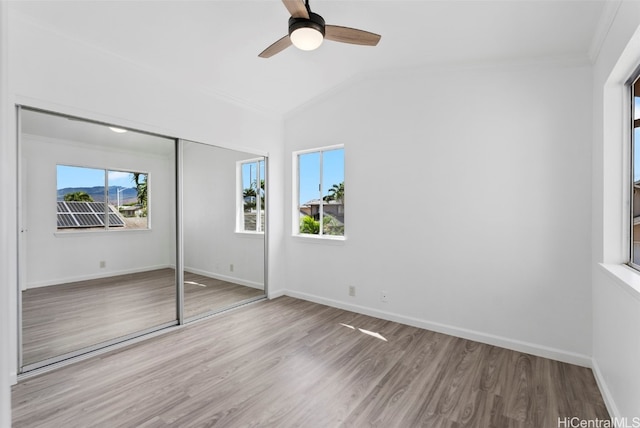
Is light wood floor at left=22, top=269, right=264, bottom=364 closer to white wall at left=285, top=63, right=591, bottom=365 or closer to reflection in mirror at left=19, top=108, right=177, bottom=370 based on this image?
reflection in mirror at left=19, top=108, right=177, bottom=370

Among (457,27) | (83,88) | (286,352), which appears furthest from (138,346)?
(457,27)

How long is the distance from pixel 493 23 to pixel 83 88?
11.2 feet

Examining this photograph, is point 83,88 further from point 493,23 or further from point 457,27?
point 493,23

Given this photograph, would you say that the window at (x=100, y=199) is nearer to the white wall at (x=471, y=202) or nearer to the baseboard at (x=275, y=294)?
the baseboard at (x=275, y=294)

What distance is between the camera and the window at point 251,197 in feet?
13.6

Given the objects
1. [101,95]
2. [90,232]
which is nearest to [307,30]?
[101,95]

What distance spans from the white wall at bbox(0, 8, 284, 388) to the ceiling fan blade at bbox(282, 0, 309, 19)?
5.55ft

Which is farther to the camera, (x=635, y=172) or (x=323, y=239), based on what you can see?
(x=323, y=239)

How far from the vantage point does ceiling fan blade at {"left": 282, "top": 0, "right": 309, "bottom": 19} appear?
186cm

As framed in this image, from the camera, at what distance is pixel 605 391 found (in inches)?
83.1

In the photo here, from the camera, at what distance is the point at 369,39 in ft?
7.50

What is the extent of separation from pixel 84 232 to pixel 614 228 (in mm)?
4535

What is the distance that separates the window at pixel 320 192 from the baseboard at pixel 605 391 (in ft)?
8.73

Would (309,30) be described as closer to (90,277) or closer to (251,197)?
(251,197)
